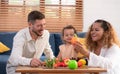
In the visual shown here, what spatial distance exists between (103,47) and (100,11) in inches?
108

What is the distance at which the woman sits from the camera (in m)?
2.30

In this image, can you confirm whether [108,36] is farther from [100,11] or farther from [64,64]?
[100,11]

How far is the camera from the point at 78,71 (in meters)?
2.11

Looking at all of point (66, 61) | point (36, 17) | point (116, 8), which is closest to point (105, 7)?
point (116, 8)

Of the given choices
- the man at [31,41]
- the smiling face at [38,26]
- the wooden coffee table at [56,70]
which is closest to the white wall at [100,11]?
Result: the man at [31,41]

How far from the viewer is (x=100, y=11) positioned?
16.9 feet

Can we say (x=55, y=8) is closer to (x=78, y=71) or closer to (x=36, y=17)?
(x=36, y=17)

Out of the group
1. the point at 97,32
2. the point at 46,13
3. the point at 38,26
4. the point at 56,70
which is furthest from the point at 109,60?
the point at 46,13

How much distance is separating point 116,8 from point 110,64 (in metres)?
3.01

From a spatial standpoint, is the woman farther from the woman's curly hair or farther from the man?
the man

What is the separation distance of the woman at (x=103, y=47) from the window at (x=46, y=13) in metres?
2.37

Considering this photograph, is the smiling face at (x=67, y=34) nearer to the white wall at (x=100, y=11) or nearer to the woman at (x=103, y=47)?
the woman at (x=103, y=47)

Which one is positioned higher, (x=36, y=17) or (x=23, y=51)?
(x=36, y=17)

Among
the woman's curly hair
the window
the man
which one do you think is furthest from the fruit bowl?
the window
